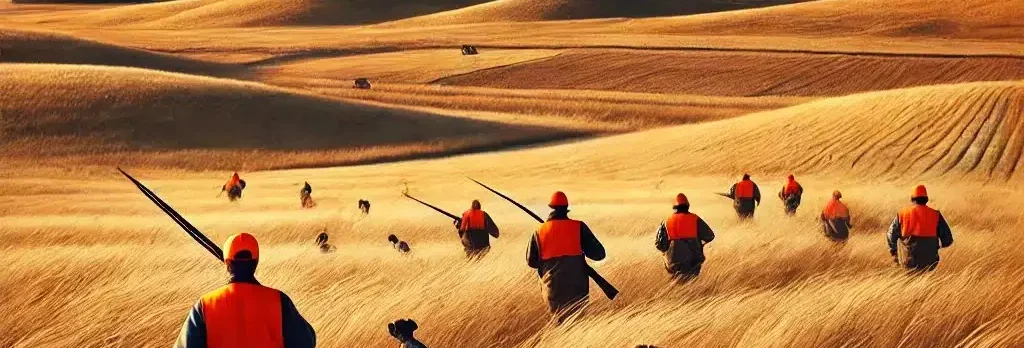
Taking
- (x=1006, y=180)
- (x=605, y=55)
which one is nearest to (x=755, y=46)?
(x=605, y=55)

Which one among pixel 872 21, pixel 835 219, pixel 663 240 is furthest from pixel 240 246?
pixel 872 21

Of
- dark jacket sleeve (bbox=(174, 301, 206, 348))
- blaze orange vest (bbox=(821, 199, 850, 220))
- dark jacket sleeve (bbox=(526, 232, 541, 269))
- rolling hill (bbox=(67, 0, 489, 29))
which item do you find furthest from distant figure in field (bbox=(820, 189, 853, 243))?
rolling hill (bbox=(67, 0, 489, 29))

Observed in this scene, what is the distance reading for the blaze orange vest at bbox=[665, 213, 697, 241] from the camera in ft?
37.1

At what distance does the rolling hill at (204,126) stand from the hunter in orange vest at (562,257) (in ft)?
125

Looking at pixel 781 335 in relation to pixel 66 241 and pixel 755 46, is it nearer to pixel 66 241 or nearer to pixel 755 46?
pixel 66 241

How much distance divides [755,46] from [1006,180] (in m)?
52.3

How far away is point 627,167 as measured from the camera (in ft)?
133

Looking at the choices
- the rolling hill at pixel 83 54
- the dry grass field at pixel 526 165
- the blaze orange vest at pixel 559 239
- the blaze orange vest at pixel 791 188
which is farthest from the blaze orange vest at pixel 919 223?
the rolling hill at pixel 83 54

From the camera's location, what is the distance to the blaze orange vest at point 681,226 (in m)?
11.3

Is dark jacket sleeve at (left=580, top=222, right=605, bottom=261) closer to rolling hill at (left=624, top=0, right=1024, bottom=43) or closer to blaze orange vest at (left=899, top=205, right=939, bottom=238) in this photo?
blaze orange vest at (left=899, top=205, right=939, bottom=238)

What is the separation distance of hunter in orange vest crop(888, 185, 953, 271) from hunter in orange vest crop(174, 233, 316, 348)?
6306 millimetres

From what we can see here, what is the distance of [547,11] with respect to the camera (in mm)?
134875

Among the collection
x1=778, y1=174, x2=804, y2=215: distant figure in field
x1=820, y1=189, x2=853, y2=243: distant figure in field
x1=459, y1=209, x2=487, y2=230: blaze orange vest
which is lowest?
x1=778, y1=174, x2=804, y2=215: distant figure in field

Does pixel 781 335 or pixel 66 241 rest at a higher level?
pixel 781 335
